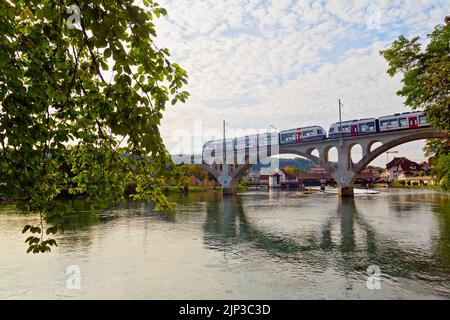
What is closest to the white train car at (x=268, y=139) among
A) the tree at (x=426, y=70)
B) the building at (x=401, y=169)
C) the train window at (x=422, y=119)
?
the train window at (x=422, y=119)

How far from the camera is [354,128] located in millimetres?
43812

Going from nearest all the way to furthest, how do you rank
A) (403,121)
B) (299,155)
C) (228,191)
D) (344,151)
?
1. (403,121)
2. (344,151)
3. (299,155)
4. (228,191)

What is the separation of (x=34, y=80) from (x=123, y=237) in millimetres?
14794

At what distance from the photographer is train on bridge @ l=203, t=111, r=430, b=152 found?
38953mm

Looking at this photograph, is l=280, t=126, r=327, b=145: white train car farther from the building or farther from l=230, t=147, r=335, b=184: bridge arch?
the building

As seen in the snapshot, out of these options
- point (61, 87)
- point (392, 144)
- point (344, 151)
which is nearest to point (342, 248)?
point (61, 87)

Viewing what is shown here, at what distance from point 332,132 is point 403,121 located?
964 cm

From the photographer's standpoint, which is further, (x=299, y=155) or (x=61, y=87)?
(x=299, y=155)

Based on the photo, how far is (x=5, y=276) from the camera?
1043cm

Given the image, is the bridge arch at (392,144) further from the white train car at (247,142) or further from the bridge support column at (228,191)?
the bridge support column at (228,191)

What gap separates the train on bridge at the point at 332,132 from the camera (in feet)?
128

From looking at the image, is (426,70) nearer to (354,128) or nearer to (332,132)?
(354,128)
